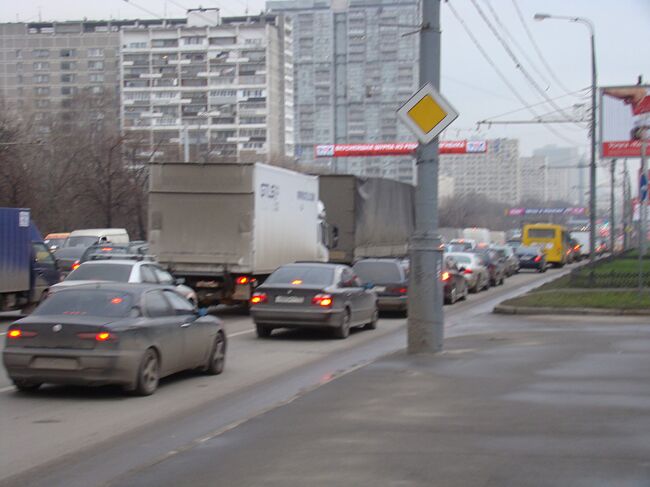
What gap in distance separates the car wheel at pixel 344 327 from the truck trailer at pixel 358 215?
32.7ft

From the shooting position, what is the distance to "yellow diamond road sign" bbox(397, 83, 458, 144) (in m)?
12.9

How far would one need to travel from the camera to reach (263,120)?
386ft

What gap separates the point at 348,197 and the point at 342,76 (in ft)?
294

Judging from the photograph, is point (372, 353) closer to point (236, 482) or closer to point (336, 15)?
point (236, 482)

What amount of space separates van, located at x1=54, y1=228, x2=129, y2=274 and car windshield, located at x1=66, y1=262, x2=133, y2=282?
12.3 metres

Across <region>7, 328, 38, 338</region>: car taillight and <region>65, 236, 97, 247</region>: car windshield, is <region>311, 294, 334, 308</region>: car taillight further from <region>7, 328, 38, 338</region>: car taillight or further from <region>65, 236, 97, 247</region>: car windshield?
<region>65, 236, 97, 247</region>: car windshield

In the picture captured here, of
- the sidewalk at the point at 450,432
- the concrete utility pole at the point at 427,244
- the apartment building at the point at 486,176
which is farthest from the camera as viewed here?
the apartment building at the point at 486,176

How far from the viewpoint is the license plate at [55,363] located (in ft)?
33.3

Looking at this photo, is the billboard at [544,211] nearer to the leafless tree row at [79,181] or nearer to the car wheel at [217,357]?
the leafless tree row at [79,181]

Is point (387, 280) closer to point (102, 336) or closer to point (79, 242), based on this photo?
point (102, 336)

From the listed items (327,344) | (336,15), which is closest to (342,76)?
(336,15)

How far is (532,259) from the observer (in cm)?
5191

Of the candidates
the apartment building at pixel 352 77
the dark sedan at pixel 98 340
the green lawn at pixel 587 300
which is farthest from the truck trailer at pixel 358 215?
the apartment building at pixel 352 77

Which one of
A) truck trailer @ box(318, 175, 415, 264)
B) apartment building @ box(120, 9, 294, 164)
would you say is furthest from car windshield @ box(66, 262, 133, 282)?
apartment building @ box(120, 9, 294, 164)
